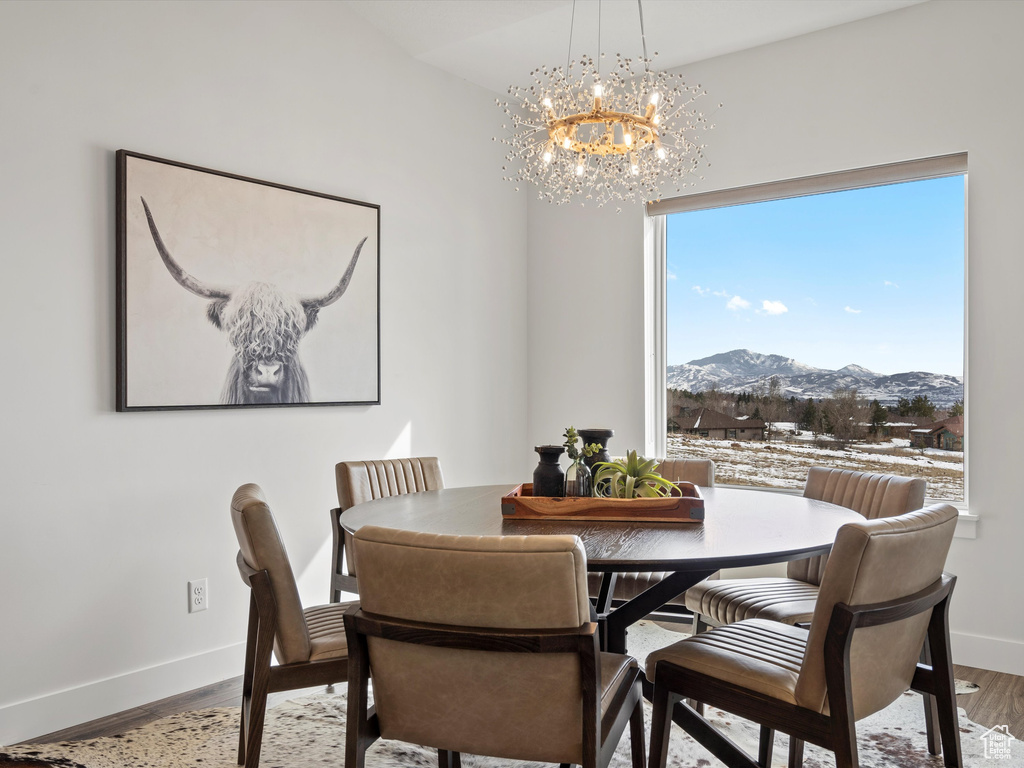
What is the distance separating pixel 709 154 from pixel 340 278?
77.5 inches

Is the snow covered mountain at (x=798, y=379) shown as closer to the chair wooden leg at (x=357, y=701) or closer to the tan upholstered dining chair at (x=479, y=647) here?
the tan upholstered dining chair at (x=479, y=647)

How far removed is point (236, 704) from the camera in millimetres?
2783

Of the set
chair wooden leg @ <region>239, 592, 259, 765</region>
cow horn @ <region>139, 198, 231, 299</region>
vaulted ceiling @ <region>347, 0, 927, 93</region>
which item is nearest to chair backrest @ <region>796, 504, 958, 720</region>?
chair wooden leg @ <region>239, 592, 259, 765</region>

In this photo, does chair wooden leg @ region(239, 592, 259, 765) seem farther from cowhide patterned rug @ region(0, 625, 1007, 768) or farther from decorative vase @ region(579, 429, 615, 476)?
decorative vase @ region(579, 429, 615, 476)

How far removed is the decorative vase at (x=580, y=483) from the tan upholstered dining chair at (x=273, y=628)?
0.78 metres

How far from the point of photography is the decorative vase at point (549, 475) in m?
2.29

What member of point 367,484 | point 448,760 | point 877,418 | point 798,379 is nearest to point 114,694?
point 367,484

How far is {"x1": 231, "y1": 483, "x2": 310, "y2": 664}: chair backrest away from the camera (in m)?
1.85

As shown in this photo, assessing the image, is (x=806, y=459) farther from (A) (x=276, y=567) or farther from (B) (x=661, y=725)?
(A) (x=276, y=567)

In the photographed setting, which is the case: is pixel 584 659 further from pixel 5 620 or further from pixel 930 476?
pixel 930 476

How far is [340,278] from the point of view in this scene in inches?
137

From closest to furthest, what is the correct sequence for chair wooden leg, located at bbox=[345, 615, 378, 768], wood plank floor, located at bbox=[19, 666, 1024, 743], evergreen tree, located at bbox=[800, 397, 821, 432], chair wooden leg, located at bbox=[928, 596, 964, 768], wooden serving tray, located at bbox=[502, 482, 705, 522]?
chair wooden leg, located at bbox=[345, 615, 378, 768] < chair wooden leg, located at bbox=[928, 596, 964, 768] < wooden serving tray, located at bbox=[502, 482, 705, 522] < wood plank floor, located at bbox=[19, 666, 1024, 743] < evergreen tree, located at bbox=[800, 397, 821, 432]

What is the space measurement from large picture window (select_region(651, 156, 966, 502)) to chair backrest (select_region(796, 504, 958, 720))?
1939mm

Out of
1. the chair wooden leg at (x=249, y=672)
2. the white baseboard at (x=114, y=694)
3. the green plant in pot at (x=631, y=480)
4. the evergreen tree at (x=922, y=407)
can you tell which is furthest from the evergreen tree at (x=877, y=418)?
the white baseboard at (x=114, y=694)
